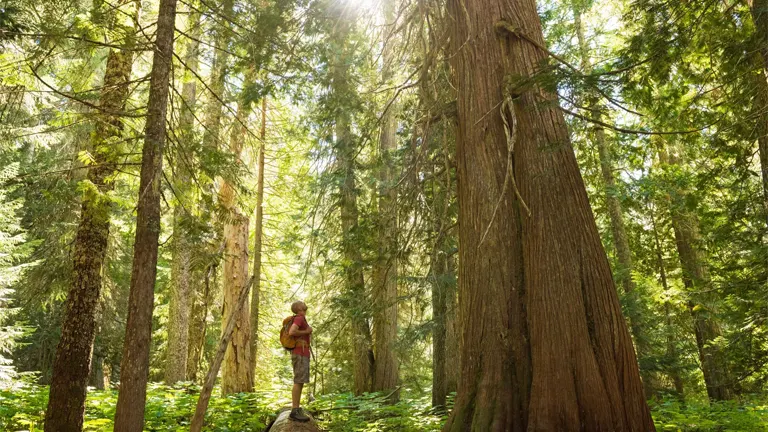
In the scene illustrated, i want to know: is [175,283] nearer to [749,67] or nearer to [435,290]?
[435,290]

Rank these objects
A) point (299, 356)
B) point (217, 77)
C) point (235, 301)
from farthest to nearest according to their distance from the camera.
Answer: point (235, 301) < point (217, 77) < point (299, 356)

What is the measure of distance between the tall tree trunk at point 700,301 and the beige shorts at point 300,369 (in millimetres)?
6859

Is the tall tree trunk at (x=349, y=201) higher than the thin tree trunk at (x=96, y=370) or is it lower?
higher

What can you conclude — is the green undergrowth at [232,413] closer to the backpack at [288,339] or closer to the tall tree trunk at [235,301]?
the tall tree trunk at [235,301]

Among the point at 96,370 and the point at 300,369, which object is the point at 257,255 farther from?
the point at 96,370

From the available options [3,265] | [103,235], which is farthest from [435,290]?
[3,265]

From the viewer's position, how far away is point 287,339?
7.08 meters

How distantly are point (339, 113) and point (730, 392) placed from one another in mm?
11416

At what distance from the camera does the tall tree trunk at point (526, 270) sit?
13.0 feet

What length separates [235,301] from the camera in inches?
447

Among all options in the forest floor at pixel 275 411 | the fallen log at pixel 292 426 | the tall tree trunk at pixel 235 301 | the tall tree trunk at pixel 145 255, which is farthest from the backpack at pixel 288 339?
the tall tree trunk at pixel 235 301

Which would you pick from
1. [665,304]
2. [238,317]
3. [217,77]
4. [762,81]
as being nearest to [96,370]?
[238,317]

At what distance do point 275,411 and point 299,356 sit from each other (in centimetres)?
211

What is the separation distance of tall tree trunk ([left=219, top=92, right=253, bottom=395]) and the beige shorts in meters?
4.51
